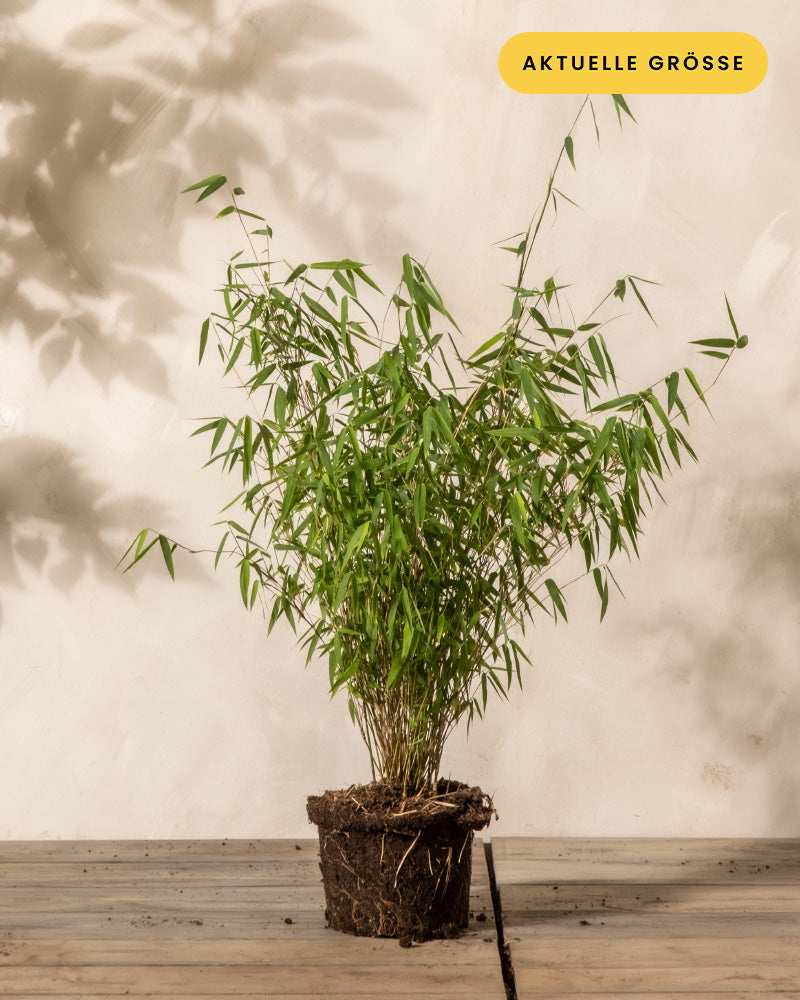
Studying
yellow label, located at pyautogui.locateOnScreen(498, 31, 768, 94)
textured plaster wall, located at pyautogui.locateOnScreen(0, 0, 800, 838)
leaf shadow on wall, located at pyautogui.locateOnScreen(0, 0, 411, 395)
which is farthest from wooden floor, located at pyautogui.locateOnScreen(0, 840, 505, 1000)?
yellow label, located at pyautogui.locateOnScreen(498, 31, 768, 94)

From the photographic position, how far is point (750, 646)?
2.47 m

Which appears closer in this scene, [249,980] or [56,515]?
[249,980]

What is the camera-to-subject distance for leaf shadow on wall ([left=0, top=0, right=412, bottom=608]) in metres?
2.48

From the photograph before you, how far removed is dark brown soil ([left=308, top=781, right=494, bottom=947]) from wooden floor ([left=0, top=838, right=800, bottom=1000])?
0.15ft

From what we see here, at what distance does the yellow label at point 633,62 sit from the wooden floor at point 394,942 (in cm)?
175

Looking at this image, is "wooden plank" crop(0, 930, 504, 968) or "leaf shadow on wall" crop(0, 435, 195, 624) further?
"leaf shadow on wall" crop(0, 435, 195, 624)

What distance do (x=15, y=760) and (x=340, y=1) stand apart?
194 centimetres

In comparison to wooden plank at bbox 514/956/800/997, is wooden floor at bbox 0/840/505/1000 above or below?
above

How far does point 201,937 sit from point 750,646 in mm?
1398

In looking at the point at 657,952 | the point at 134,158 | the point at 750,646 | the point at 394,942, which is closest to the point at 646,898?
the point at 657,952

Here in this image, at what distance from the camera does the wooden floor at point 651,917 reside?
1.63 m

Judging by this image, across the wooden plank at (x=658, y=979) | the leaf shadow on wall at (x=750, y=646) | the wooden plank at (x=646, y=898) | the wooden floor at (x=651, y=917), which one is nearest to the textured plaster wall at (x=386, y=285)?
the leaf shadow on wall at (x=750, y=646)

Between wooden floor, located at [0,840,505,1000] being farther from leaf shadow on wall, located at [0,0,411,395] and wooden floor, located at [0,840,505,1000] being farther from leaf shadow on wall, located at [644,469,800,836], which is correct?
leaf shadow on wall, located at [0,0,411,395]

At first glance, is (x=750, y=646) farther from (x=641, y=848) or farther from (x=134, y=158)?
(x=134, y=158)
